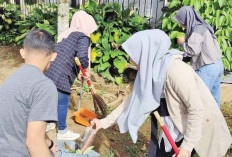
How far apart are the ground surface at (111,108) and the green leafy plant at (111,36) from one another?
1.03 ft

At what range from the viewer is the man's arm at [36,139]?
5.70 feet

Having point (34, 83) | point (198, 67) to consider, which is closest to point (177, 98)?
point (34, 83)

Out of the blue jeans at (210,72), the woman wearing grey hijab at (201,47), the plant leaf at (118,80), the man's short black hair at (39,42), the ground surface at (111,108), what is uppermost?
the man's short black hair at (39,42)

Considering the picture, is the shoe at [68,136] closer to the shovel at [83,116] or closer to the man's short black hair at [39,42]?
the shovel at [83,116]

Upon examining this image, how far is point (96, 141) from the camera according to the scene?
13.9 ft

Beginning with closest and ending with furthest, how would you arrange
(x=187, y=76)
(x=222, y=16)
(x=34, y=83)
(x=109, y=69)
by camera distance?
(x=34, y=83) < (x=187, y=76) < (x=222, y=16) < (x=109, y=69)

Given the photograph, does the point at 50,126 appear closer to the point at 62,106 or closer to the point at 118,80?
the point at 62,106

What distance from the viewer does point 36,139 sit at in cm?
176

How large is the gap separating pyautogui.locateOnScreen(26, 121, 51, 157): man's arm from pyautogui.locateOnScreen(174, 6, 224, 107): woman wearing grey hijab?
2390 mm

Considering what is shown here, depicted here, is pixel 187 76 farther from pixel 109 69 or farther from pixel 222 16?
pixel 109 69

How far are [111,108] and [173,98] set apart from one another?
2.98 m

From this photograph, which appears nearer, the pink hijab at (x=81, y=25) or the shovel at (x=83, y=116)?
the pink hijab at (x=81, y=25)

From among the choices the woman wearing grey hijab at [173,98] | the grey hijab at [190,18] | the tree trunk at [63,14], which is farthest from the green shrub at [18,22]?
the woman wearing grey hijab at [173,98]

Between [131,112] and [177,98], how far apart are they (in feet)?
1.34
